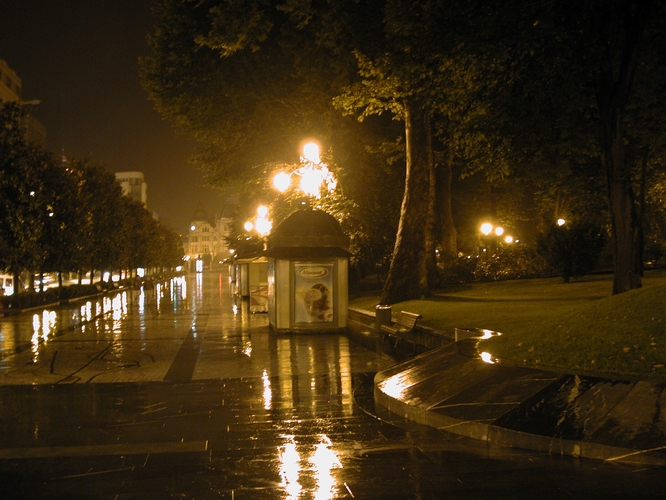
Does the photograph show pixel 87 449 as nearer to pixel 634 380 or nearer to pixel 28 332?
pixel 634 380

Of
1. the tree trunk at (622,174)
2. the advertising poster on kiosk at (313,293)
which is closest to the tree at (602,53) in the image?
the tree trunk at (622,174)

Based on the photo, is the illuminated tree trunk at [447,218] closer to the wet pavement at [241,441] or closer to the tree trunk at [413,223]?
the tree trunk at [413,223]

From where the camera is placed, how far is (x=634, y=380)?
9.27 m

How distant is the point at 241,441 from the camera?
8.84 metres

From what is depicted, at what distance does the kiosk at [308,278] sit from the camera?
840 inches

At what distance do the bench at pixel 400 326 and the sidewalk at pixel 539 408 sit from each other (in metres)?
7.08

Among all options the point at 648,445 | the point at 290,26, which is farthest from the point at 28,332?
the point at 648,445

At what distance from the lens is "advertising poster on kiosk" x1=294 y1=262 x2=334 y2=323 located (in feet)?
70.3

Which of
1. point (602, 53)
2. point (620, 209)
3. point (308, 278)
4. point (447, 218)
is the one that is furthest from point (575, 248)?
point (602, 53)

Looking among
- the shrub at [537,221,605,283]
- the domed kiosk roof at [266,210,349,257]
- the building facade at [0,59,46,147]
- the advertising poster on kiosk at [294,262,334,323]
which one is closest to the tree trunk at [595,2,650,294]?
the domed kiosk roof at [266,210,349,257]

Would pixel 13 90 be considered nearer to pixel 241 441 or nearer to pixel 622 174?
pixel 622 174

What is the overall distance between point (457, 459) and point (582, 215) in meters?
36.8

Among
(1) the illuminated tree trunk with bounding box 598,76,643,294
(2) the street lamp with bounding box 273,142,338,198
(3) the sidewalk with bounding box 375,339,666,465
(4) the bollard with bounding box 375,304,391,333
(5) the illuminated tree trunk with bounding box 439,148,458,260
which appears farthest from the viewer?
(5) the illuminated tree trunk with bounding box 439,148,458,260

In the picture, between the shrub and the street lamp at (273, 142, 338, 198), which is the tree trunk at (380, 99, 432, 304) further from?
the shrub
